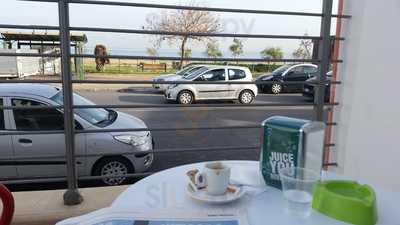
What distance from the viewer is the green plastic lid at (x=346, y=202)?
0.85m

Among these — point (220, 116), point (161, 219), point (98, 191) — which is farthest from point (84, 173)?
point (220, 116)

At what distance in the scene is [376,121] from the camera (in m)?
1.99

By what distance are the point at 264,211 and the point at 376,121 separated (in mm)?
1360

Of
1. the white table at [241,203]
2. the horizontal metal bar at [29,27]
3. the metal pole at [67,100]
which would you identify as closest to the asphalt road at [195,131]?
the metal pole at [67,100]

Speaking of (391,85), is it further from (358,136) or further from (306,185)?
(306,185)

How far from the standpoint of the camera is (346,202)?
87 cm

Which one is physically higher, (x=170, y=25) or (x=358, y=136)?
(x=170, y=25)

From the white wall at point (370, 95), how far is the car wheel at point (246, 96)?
672 centimetres

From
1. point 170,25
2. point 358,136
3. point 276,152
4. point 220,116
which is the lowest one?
point 220,116

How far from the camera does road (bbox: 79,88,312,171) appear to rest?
4789mm

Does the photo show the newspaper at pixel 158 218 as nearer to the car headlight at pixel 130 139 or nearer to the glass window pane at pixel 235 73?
the car headlight at pixel 130 139

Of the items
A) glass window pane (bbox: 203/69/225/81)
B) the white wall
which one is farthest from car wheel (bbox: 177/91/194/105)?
the white wall

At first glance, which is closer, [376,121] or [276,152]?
[276,152]

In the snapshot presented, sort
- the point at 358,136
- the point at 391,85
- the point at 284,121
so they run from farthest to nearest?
the point at 358,136
the point at 391,85
the point at 284,121
